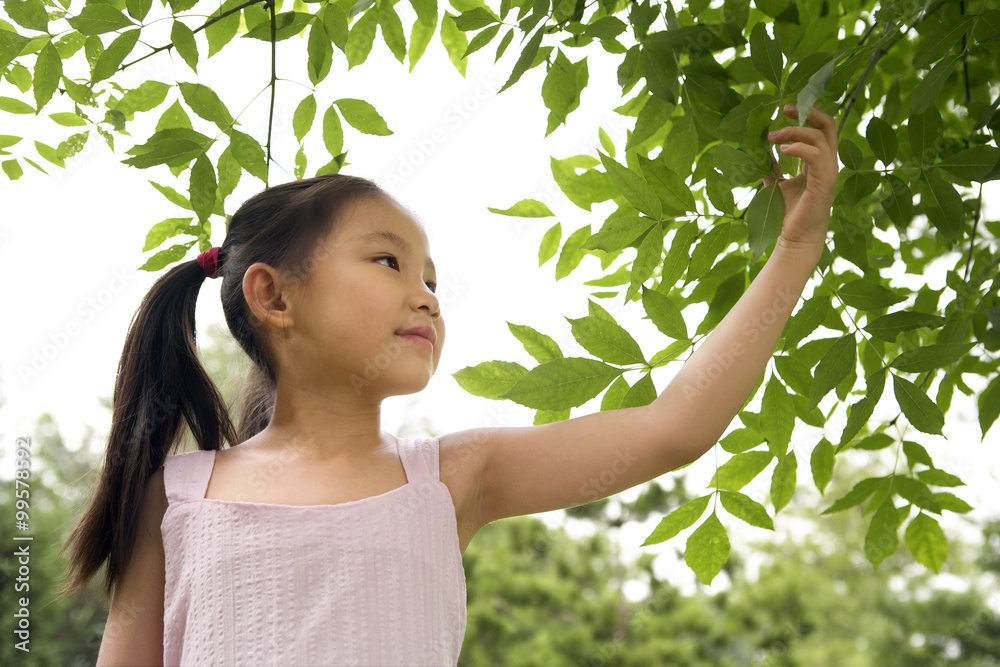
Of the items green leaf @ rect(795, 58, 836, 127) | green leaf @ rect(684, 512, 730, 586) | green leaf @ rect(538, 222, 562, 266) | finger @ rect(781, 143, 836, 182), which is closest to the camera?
green leaf @ rect(795, 58, 836, 127)

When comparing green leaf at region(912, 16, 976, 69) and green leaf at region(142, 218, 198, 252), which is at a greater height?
green leaf at region(142, 218, 198, 252)

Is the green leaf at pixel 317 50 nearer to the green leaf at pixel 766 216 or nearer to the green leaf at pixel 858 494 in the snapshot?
the green leaf at pixel 766 216

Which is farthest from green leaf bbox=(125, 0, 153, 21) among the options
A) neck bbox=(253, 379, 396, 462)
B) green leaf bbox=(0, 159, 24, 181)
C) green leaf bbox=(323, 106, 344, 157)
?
neck bbox=(253, 379, 396, 462)

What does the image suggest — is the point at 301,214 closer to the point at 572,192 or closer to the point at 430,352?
the point at 430,352

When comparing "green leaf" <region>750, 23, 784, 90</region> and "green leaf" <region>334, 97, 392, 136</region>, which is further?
"green leaf" <region>334, 97, 392, 136</region>

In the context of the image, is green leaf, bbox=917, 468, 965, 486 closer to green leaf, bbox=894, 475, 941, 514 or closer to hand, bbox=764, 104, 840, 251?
green leaf, bbox=894, 475, 941, 514

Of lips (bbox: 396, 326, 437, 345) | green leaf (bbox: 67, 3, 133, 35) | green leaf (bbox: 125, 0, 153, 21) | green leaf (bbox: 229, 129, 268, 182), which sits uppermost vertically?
green leaf (bbox: 125, 0, 153, 21)

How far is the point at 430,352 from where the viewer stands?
1.29 metres

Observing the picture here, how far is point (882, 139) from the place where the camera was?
48.4 inches

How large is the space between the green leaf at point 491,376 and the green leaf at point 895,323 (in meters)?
0.54

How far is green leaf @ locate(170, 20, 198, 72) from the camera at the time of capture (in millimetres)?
1312

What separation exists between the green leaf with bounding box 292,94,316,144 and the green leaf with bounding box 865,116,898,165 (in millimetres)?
950

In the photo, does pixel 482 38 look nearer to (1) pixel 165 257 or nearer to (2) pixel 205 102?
(2) pixel 205 102

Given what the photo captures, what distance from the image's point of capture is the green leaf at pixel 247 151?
140cm
